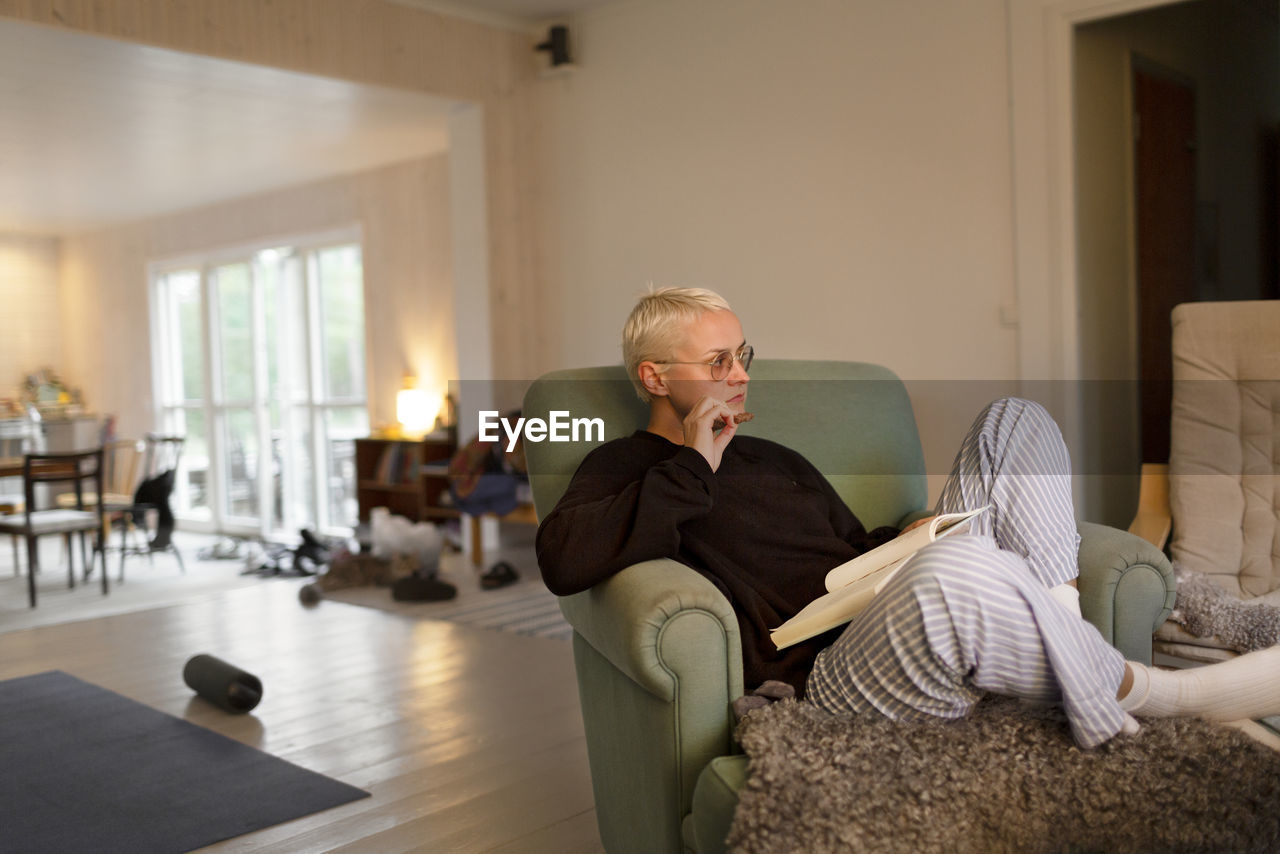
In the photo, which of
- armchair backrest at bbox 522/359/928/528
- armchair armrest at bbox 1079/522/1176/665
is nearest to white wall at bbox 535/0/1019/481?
armchair backrest at bbox 522/359/928/528

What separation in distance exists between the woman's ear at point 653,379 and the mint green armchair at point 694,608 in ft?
0.52

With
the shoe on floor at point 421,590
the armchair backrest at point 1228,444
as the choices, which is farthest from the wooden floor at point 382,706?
the armchair backrest at point 1228,444

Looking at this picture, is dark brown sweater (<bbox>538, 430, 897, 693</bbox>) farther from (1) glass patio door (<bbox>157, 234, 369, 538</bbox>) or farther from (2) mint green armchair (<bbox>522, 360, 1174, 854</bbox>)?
(1) glass patio door (<bbox>157, 234, 369, 538</bbox>)

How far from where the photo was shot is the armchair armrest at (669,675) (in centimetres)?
148

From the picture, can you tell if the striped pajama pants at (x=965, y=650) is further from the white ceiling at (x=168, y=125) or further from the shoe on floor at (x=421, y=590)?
the white ceiling at (x=168, y=125)

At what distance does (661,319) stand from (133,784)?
176 centimetres

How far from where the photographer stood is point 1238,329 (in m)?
2.71

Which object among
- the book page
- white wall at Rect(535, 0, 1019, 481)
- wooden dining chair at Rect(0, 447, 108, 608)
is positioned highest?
white wall at Rect(535, 0, 1019, 481)

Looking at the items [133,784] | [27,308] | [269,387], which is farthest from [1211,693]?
[27,308]

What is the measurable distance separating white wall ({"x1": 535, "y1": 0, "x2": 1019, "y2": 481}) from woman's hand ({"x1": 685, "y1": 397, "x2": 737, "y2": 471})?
7.59ft

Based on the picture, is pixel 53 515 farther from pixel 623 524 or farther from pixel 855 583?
pixel 855 583

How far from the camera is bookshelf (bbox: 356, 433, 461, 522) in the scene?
5805mm

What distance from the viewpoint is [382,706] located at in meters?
3.12

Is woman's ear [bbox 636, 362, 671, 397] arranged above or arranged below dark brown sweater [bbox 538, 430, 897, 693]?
above
